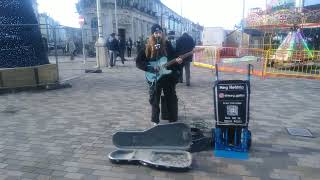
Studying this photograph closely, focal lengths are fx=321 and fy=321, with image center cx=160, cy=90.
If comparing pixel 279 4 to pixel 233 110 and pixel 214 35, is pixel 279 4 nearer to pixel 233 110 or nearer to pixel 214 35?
pixel 214 35

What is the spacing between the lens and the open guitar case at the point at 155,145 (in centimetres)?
427

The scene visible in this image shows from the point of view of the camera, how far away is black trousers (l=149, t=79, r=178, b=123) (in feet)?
17.7

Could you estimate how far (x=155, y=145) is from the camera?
14.8 feet

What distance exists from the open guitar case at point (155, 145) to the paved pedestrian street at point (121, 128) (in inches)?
5.7

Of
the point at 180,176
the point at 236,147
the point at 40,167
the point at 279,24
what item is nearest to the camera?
the point at 180,176

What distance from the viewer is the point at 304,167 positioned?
4.10 meters

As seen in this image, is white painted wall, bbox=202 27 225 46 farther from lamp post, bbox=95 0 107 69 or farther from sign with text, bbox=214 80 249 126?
sign with text, bbox=214 80 249 126

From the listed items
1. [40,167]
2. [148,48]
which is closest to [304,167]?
[148,48]

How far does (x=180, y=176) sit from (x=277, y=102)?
470 centimetres

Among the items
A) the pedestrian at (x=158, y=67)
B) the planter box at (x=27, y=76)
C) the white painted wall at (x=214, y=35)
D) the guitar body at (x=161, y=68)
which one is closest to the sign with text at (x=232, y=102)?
the pedestrian at (x=158, y=67)

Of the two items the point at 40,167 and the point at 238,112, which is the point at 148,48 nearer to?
the point at 238,112

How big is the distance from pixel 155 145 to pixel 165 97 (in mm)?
1312

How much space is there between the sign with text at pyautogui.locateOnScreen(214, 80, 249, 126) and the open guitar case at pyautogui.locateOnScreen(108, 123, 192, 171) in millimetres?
521

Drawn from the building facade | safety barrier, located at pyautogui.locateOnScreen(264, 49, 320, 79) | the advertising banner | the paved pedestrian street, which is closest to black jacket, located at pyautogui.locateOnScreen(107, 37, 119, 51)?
the paved pedestrian street
